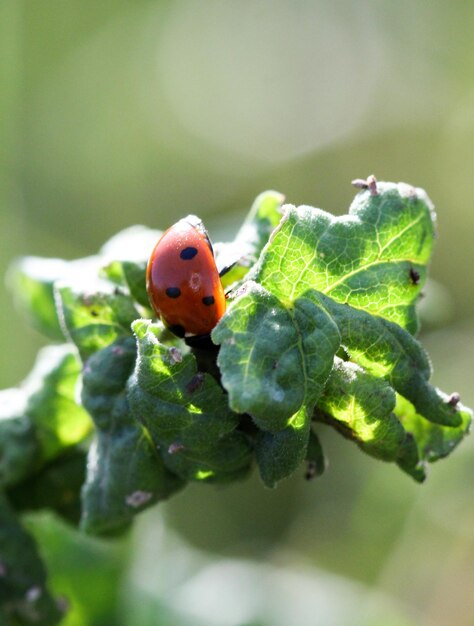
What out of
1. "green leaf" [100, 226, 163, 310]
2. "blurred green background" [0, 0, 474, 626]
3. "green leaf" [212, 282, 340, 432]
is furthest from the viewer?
"blurred green background" [0, 0, 474, 626]

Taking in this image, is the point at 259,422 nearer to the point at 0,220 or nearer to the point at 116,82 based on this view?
the point at 0,220

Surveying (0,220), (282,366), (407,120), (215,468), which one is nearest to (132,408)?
(215,468)

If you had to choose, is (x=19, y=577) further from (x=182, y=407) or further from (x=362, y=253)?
(x=362, y=253)

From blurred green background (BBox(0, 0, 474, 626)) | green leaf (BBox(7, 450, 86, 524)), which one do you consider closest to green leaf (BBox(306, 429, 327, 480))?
green leaf (BBox(7, 450, 86, 524))

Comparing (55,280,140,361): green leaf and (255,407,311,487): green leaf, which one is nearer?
(255,407,311,487): green leaf

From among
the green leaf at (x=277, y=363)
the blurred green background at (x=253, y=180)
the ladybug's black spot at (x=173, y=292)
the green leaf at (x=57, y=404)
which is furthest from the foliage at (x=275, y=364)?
the blurred green background at (x=253, y=180)

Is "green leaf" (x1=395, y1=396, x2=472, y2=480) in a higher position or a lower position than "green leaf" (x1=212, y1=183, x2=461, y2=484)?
lower

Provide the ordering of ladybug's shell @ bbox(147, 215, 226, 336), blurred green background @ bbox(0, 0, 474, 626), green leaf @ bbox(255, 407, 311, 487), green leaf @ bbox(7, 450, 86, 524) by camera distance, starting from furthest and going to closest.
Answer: blurred green background @ bbox(0, 0, 474, 626), green leaf @ bbox(7, 450, 86, 524), ladybug's shell @ bbox(147, 215, 226, 336), green leaf @ bbox(255, 407, 311, 487)

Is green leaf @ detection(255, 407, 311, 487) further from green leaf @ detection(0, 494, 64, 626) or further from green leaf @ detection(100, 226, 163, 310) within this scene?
green leaf @ detection(0, 494, 64, 626)
